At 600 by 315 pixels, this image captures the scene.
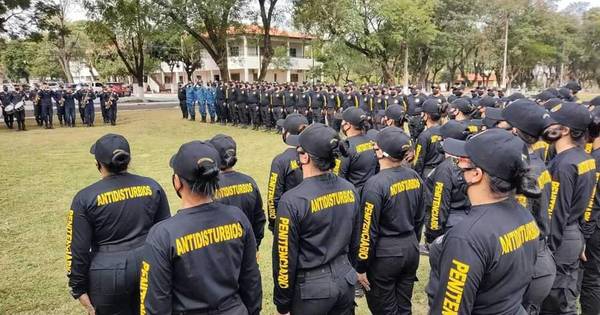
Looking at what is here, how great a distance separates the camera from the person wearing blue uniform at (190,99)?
20000 millimetres

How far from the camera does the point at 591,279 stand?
4094mm

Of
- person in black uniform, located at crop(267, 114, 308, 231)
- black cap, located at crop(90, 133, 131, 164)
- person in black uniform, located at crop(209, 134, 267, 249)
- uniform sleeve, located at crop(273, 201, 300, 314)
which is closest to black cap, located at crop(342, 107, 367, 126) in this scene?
person in black uniform, located at crop(267, 114, 308, 231)

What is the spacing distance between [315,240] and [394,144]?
45.1 inches

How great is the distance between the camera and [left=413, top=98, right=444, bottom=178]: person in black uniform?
6.16m

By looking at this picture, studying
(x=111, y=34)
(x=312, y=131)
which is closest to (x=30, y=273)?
(x=312, y=131)

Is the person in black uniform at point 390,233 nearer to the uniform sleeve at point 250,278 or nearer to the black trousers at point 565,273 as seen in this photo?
the uniform sleeve at point 250,278

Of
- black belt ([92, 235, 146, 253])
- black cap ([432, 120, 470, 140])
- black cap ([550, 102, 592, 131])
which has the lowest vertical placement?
black belt ([92, 235, 146, 253])

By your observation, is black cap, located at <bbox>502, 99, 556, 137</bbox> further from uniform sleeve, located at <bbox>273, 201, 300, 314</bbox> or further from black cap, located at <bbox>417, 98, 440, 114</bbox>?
black cap, located at <bbox>417, 98, 440, 114</bbox>

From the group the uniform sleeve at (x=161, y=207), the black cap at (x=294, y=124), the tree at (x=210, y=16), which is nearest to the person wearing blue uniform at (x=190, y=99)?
the tree at (x=210, y=16)

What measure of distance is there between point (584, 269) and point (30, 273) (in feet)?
20.3

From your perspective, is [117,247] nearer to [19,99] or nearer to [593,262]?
[593,262]

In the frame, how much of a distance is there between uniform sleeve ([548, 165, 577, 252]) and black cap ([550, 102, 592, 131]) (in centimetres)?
35

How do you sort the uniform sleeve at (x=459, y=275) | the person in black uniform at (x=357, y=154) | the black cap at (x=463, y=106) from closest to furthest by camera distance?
the uniform sleeve at (x=459, y=275)
the person in black uniform at (x=357, y=154)
the black cap at (x=463, y=106)

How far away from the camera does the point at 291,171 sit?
4.79 meters
